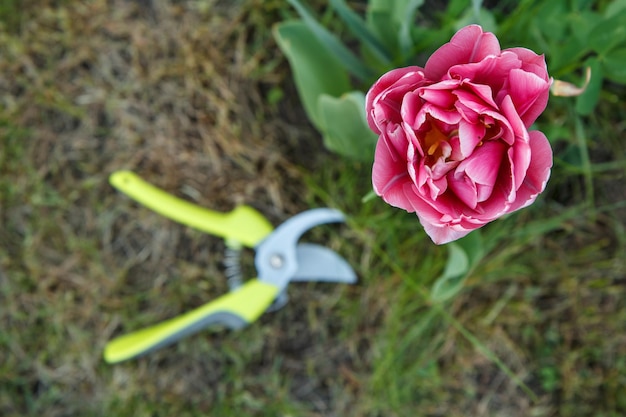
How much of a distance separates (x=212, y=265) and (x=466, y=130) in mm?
762

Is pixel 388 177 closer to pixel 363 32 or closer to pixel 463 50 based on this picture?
pixel 463 50

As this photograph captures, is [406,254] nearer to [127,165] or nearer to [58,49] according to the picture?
[127,165]

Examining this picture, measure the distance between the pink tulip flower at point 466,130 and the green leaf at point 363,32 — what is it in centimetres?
35

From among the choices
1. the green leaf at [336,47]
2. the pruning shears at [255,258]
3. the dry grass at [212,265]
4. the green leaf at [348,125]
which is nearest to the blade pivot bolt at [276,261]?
the pruning shears at [255,258]

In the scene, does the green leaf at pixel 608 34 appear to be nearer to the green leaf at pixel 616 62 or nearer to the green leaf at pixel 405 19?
the green leaf at pixel 616 62

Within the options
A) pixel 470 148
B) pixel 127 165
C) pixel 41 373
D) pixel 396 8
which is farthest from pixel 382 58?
pixel 41 373

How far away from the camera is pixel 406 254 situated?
3.91 ft

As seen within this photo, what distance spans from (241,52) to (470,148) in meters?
0.73

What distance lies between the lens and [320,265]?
1163 mm

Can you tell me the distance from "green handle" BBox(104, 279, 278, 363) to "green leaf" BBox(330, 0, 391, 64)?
0.43 metres

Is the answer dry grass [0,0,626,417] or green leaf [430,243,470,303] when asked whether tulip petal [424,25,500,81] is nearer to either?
green leaf [430,243,470,303]

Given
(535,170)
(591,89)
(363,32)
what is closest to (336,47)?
(363,32)

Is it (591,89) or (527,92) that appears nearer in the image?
(527,92)

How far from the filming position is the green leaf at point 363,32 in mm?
885
